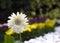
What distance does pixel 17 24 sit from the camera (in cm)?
253

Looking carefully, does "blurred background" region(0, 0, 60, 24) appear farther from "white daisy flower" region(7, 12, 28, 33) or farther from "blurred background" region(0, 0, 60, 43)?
"white daisy flower" region(7, 12, 28, 33)

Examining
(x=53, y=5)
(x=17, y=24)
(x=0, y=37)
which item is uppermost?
(x=53, y=5)

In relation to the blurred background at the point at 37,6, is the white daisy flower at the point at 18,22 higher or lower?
lower

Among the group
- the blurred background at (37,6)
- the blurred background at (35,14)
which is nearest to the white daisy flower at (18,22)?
the blurred background at (35,14)

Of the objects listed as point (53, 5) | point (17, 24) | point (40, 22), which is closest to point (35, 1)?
point (40, 22)

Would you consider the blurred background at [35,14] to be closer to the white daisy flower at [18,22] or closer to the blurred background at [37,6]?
the blurred background at [37,6]

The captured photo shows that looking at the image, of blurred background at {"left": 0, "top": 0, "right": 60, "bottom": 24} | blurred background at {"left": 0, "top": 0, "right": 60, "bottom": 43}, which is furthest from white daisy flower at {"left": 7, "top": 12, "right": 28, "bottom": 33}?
blurred background at {"left": 0, "top": 0, "right": 60, "bottom": 24}

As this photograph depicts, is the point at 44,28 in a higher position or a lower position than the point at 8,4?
lower

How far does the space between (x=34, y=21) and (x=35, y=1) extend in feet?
2.27

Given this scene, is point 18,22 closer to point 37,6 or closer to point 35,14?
point 37,6

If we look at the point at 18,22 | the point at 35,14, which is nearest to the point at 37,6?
the point at 35,14

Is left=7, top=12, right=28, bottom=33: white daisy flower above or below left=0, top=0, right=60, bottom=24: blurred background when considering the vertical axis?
below

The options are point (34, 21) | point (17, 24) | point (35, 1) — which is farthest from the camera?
point (35, 1)

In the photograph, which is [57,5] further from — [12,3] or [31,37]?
[31,37]
